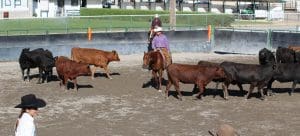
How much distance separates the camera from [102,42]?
2697cm

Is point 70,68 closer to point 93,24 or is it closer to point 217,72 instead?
point 217,72

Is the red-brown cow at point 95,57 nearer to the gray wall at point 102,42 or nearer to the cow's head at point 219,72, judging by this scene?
the cow's head at point 219,72

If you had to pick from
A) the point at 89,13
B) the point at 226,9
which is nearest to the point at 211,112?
the point at 89,13

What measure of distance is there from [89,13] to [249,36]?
94.1 feet

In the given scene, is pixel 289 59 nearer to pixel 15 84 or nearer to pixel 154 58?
pixel 154 58

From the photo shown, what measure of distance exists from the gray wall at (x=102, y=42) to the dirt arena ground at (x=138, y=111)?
5.04m

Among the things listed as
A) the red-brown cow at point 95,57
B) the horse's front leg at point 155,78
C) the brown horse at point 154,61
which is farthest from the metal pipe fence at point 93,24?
the brown horse at point 154,61

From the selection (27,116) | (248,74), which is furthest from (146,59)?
(27,116)

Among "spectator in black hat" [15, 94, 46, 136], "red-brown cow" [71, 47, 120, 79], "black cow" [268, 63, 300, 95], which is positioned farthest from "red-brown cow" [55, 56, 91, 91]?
"spectator in black hat" [15, 94, 46, 136]

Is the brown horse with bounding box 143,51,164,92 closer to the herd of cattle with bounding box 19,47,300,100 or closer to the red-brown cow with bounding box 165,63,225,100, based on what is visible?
the herd of cattle with bounding box 19,47,300,100

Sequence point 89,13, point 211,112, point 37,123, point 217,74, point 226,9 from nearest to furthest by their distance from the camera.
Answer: point 37,123 < point 211,112 < point 217,74 < point 89,13 < point 226,9

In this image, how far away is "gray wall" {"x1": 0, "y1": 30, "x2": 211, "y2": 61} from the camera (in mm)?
24406

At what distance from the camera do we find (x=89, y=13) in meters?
54.7

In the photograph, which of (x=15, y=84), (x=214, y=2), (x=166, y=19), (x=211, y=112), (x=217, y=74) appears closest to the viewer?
(x=211, y=112)
